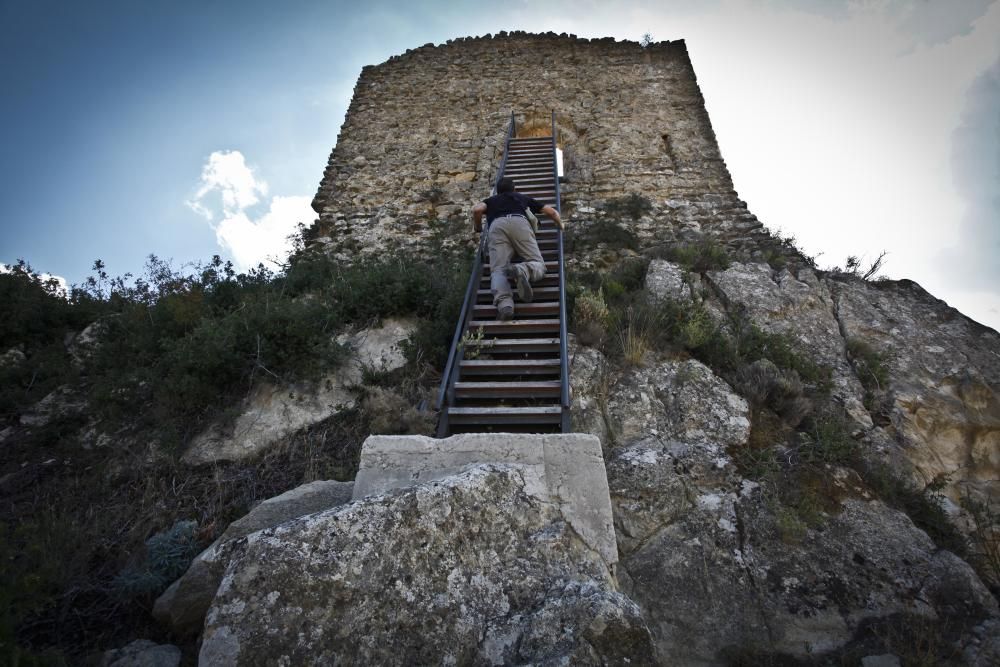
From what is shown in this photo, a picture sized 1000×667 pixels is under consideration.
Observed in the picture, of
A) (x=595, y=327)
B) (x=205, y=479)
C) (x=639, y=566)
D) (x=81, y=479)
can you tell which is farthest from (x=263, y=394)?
(x=639, y=566)

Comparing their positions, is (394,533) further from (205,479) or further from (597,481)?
(205,479)

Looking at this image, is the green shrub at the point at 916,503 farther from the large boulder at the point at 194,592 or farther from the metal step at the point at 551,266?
the large boulder at the point at 194,592

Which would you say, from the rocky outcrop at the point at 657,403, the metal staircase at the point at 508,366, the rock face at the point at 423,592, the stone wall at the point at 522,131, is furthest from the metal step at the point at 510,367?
the stone wall at the point at 522,131

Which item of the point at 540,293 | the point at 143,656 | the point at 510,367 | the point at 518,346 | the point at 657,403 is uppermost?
the point at 540,293

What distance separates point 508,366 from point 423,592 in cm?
219

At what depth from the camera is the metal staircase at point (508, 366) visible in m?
3.65

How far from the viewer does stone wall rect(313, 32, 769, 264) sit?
775 cm

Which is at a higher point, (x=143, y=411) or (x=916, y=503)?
(x=143, y=411)

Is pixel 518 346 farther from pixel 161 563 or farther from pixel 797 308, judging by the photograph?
pixel 797 308

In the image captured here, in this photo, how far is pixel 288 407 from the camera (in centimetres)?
453

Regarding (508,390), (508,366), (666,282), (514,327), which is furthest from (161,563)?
(666,282)

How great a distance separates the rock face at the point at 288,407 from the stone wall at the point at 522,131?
264 centimetres

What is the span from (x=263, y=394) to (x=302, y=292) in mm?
2128

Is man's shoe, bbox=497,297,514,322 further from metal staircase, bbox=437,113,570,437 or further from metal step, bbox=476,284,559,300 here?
metal step, bbox=476,284,559,300
